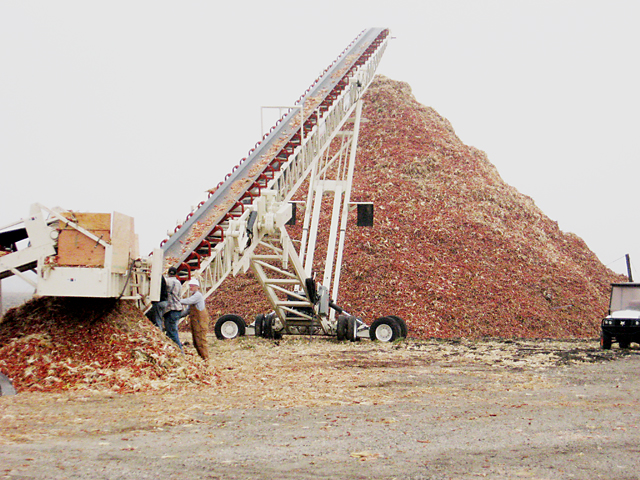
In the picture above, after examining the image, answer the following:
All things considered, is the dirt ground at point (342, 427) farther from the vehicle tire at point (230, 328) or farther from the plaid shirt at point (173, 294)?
the vehicle tire at point (230, 328)

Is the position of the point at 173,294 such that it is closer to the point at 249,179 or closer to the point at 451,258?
the point at 249,179

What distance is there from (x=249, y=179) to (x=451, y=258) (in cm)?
1141

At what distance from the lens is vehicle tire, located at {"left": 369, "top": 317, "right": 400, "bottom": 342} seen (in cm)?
1811

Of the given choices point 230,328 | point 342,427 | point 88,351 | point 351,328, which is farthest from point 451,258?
point 342,427

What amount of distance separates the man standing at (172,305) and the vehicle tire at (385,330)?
23.2 feet

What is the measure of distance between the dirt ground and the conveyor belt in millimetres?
3002

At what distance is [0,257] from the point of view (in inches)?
379

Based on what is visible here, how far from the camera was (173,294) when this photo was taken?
40.0 feet

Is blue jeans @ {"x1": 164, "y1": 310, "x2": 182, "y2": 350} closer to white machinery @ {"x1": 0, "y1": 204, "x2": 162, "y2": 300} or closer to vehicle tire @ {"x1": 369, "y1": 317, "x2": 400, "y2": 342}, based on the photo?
white machinery @ {"x1": 0, "y1": 204, "x2": 162, "y2": 300}

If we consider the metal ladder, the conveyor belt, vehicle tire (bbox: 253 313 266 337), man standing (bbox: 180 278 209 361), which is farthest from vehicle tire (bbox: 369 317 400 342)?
man standing (bbox: 180 278 209 361)

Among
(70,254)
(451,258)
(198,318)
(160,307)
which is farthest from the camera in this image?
(451,258)

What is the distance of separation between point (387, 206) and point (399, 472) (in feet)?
76.0

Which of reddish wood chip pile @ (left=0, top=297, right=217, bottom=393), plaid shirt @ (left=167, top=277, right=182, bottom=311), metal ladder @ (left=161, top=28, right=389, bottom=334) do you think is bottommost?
reddish wood chip pile @ (left=0, top=297, right=217, bottom=393)

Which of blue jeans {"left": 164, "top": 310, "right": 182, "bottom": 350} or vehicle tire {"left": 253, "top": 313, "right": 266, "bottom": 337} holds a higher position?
blue jeans {"left": 164, "top": 310, "right": 182, "bottom": 350}
